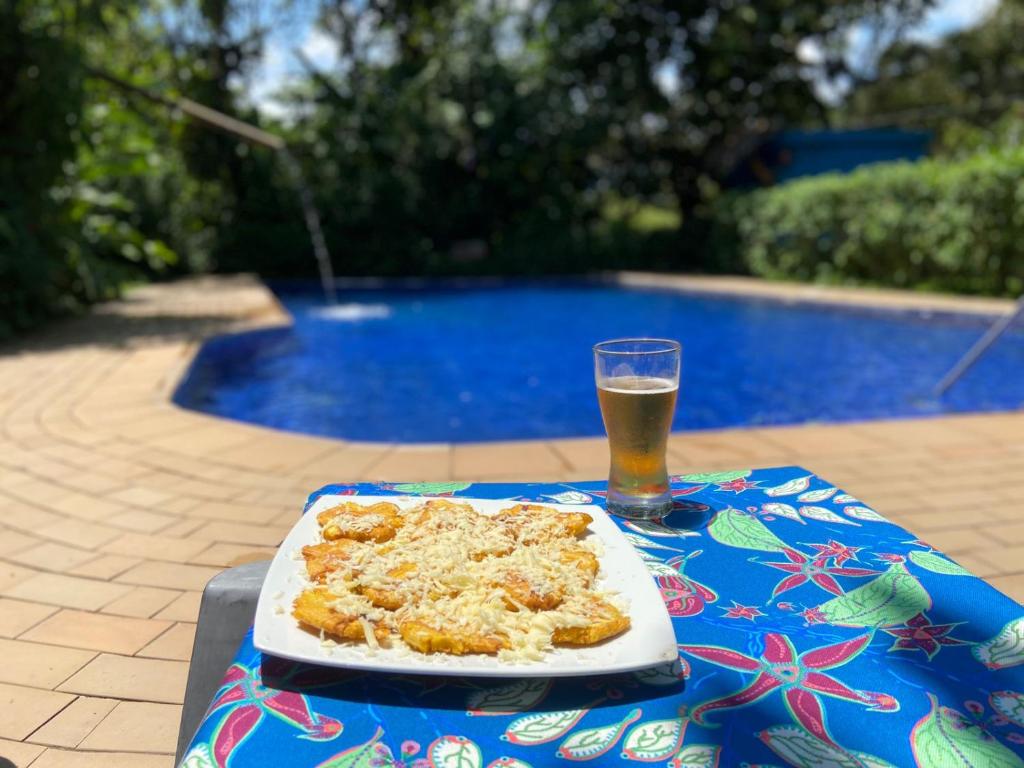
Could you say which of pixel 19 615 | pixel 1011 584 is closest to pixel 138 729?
pixel 19 615

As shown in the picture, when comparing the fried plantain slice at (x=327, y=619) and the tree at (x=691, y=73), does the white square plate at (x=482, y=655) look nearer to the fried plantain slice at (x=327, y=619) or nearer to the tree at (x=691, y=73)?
the fried plantain slice at (x=327, y=619)

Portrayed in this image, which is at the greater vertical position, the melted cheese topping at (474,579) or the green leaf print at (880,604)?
the melted cheese topping at (474,579)

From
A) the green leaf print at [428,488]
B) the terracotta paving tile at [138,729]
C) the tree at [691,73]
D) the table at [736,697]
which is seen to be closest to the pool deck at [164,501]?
the terracotta paving tile at [138,729]

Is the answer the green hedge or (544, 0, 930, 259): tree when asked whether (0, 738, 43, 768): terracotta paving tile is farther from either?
(544, 0, 930, 259): tree

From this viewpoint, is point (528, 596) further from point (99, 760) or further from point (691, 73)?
point (691, 73)

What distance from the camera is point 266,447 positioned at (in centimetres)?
376

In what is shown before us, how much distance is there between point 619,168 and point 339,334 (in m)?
9.96

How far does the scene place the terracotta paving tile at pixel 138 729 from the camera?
5.34 feet

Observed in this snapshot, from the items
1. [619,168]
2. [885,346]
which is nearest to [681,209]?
[619,168]

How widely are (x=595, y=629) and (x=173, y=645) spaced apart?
1.58 metres

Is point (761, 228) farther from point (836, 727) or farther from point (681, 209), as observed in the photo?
point (836, 727)

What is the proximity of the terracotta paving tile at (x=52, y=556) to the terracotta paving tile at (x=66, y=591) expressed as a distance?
72 mm

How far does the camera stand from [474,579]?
0.99 metres

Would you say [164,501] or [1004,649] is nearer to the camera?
[1004,649]
